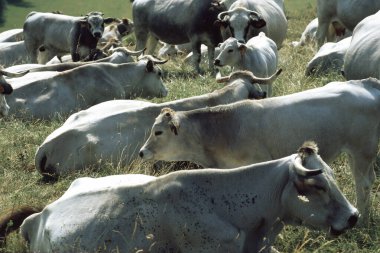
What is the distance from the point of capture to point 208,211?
5992 millimetres

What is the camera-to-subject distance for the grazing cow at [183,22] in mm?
16234

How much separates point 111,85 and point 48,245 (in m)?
6.46

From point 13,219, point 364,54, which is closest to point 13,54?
point 364,54

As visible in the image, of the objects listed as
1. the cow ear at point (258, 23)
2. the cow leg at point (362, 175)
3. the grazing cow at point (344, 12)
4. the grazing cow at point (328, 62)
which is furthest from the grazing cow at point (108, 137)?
the grazing cow at point (344, 12)

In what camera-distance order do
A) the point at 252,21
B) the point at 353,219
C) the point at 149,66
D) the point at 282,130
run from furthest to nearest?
1. the point at 252,21
2. the point at 149,66
3. the point at 282,130
4. the point at 353,219

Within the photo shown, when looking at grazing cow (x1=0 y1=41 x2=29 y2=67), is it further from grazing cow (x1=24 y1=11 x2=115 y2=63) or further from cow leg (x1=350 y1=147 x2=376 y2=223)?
cow leg (x1=350 y1=147 x2=376 y2=223)

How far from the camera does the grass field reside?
6644 millimetres

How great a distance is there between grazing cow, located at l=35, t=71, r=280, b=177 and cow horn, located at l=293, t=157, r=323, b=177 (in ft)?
11.0

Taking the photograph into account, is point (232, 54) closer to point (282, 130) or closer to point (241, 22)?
point (241, 22)

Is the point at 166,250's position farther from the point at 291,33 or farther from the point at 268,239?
the point at 291,33

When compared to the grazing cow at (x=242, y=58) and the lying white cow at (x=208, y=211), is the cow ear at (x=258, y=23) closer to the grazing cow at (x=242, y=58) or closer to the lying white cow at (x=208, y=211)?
the grazing cow at (x=242, y=58)

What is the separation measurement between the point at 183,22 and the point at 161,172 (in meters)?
8.43

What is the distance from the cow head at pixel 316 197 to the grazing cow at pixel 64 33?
11804 mm

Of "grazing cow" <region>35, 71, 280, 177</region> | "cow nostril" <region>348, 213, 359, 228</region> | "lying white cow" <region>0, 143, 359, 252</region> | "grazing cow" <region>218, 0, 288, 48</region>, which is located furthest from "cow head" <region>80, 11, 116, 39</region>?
"cow nostril" <region>348, 213, 359, 228</region>
